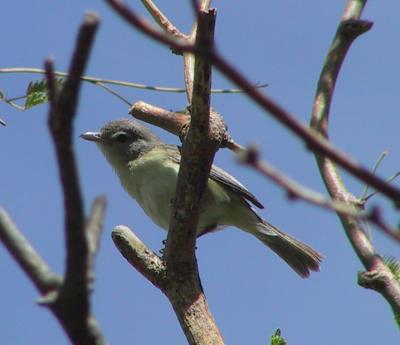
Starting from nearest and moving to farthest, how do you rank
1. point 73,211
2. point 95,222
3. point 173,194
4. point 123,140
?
1. point 73,211
2. point 95,222
3. point 173,194
4. point 123,140

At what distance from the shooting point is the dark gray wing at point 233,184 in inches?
274

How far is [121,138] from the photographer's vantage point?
7.89 metres

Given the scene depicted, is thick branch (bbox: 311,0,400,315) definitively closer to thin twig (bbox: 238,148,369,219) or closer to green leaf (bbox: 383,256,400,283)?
green leaf (bbox: 383,256,400,283)

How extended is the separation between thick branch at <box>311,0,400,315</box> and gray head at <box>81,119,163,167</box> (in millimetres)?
5573

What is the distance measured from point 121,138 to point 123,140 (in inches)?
1.9

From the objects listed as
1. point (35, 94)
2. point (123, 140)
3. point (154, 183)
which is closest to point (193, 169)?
point (35, 94)

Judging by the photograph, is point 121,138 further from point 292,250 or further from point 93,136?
point 292,250

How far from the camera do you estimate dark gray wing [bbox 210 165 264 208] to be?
697cm

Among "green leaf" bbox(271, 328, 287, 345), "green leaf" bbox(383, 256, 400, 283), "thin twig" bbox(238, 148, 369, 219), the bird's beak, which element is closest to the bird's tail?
the bird's beak

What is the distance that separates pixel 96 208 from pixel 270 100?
0.39m

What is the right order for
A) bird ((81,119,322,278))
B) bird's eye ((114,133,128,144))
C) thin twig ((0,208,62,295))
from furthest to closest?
bird's eye ((114,133,128,144))
bird ((81,119,322,278))
thin twig ((0,208,62,295))

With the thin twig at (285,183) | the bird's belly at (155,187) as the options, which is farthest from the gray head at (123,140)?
the thin twig at (285,183)

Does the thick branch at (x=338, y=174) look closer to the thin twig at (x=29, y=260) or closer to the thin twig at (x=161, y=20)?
the thin twig at (x=29, y=260)

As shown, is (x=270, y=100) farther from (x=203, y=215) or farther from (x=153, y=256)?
(x=203, y=215)
